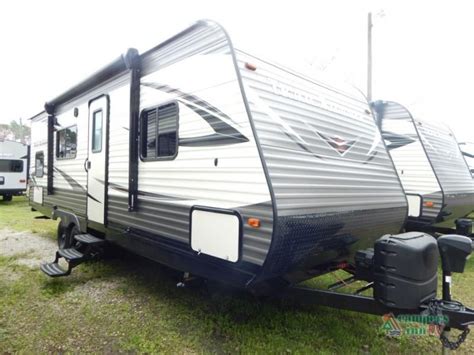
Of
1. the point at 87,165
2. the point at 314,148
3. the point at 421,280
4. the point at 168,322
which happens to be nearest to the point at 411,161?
the point at 314,148

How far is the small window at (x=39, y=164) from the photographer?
7.09 meters

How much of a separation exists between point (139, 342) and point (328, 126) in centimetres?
267

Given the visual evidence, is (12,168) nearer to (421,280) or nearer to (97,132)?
(97,132)

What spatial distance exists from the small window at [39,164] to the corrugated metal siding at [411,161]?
6.49 m

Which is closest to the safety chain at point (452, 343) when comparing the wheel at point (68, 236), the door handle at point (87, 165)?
the door handle at point (87, 165)

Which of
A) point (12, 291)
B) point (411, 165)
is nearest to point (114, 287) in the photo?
point (12, 291)

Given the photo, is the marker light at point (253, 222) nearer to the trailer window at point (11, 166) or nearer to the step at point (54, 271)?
the step at point (54, 271)

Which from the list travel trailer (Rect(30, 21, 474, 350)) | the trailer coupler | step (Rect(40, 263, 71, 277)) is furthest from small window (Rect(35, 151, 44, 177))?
the trailer coupler

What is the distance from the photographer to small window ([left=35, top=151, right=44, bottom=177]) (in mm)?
7090

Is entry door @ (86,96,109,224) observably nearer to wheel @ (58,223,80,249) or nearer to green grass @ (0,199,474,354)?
wheel @ (58,223,80,249)

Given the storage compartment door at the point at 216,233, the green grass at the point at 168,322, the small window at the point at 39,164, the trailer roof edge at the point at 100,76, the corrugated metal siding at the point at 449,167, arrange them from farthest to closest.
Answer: the small window at the point at 39,164 → the corrugated metal siding at the point at 449,167 → the trailer roof edge at the point at 100,76 → the green grass at the point at 168,322 → the storage compartment door at the point at 216,233

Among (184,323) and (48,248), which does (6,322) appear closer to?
(184,323)

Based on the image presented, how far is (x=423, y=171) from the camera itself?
5.96 metres

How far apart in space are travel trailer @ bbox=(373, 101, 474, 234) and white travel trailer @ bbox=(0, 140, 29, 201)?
16911mm
